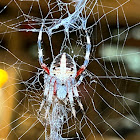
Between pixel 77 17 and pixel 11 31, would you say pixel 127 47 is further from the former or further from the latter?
pixel 11 31

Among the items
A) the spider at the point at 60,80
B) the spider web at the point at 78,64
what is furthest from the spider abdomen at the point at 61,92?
the spider web at the point at 78,64

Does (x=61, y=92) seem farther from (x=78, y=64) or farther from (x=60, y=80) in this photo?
(x=78, y=64)

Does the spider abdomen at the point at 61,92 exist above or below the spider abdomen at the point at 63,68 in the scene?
below

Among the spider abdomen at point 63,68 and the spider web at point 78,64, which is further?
the spider web at point 78,64

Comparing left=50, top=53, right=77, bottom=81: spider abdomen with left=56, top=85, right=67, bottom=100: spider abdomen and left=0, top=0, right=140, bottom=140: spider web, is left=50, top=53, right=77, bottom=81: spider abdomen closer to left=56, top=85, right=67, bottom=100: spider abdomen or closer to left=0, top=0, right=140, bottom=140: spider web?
left=56, top=85, right=67, bottom=100: spider abdomen

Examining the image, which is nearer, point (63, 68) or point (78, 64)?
point (63, 68)

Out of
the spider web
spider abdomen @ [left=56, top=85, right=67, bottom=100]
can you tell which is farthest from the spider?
the spider web

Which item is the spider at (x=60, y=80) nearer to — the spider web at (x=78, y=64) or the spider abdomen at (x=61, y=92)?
the spider abdomen at (x=61, y=92)

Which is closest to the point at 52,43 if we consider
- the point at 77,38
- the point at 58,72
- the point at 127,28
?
the point at 77,38

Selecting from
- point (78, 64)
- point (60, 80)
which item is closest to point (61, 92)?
point (60, 80)
